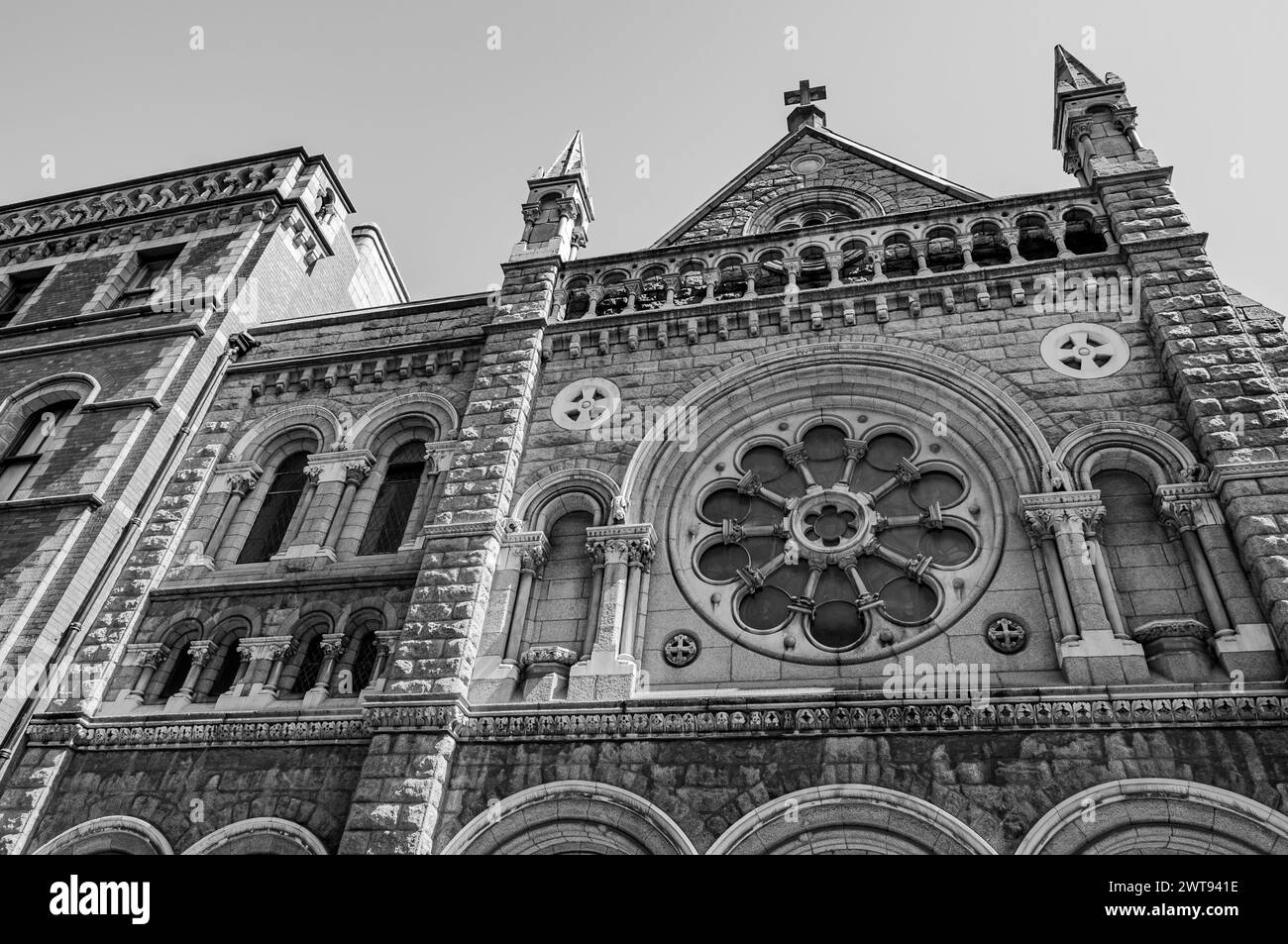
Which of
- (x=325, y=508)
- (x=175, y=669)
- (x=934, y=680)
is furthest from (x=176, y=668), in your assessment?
(x=934, y=680)

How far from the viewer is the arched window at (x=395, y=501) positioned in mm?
11758

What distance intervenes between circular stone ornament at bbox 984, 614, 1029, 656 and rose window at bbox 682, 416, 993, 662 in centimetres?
41

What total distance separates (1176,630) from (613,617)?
530 centimetres

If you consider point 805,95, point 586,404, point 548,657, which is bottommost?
point 548,657

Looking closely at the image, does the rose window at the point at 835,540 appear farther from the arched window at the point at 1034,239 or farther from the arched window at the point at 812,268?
the arched window at the point at 1034,239

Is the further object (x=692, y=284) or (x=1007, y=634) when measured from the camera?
(x=692, y=284)

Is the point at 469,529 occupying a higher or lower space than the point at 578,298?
lower

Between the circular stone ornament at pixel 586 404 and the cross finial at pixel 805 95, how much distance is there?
36.4 ft

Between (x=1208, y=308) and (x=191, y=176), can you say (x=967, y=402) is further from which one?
(x=191, y=176)

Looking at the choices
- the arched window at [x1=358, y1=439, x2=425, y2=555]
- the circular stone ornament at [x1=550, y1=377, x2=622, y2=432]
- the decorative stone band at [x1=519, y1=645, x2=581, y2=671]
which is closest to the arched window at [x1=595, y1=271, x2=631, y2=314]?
the circular stone ornament at [x1=550, y1=377, x2=622, y2=432]

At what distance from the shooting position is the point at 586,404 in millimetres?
11781

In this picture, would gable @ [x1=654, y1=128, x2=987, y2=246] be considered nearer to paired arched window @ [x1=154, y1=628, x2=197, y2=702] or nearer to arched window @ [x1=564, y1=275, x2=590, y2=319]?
arched window @ [x1=564, y1=275, x2=590, y2=319]

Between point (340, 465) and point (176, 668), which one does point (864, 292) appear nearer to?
point (340, 465)

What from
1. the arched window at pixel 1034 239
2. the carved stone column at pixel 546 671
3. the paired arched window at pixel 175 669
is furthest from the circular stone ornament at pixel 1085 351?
the paired arched window at pixel 175 669
